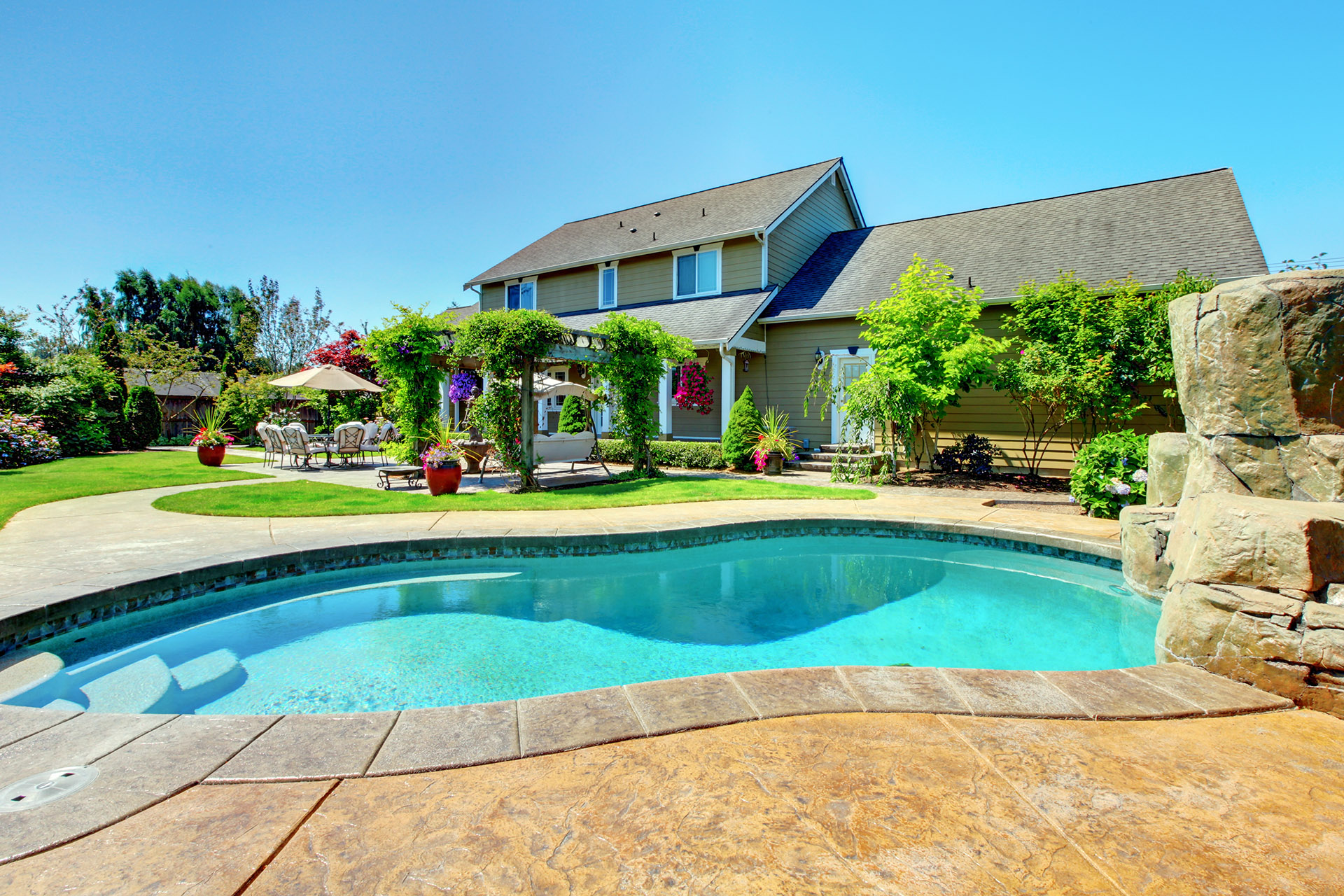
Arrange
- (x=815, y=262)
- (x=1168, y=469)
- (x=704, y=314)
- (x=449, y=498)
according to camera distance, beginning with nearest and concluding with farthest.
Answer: (x=1168, y=469), (x=449, y=498), (x=704, y=314), (x=815, y=262)

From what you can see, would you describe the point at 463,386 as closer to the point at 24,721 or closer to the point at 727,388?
the point at 727,388

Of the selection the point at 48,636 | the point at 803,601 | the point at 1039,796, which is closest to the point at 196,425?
the point at 48,636

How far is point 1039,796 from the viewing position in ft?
6.43

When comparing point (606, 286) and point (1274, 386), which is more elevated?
point (606, 286)

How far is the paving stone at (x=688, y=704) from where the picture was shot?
2.41 m

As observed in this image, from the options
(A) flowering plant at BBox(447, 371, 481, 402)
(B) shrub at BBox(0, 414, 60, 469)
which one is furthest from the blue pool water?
(B) shrub at BBox(0, 414, 60, 469)

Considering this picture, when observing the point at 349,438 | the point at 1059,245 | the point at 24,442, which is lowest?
the point at 24,442

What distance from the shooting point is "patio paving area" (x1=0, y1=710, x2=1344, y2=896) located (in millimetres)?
1563

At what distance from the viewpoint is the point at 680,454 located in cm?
1400

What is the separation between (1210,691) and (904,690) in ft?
4.85

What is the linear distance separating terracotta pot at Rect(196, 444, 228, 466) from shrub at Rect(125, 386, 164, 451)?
803 cm

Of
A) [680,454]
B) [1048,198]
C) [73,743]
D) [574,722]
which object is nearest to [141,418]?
[680,454]

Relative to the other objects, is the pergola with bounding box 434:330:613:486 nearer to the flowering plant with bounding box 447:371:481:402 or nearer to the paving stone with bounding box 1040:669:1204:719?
the flowering plant with bounding box 447:371:481:402

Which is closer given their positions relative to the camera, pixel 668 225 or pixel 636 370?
pixel 636 370
